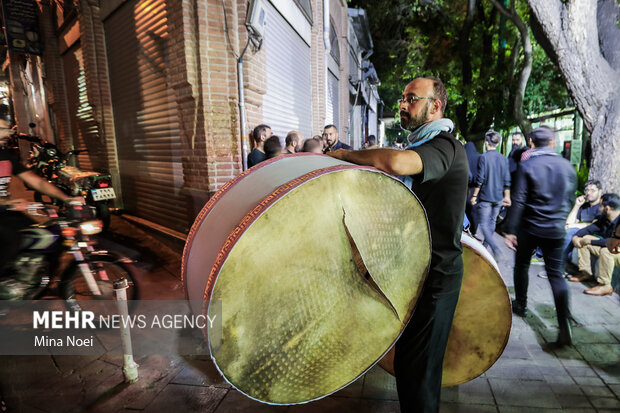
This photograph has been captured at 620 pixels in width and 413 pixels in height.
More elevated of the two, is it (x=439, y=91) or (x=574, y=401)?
(x=439, y=91)

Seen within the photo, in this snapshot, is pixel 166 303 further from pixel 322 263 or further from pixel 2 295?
pixel 322 263

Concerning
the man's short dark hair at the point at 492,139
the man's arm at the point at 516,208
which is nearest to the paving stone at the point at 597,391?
the man's arm at the point at 516,208

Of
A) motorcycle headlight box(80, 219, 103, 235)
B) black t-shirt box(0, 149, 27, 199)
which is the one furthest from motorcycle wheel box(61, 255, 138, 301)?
black t-shirt box(0, 149, 27, 199)

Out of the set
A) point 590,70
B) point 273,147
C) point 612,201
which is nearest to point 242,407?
point 273,147

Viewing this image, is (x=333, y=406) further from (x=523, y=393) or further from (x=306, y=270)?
(x=306, y=270)

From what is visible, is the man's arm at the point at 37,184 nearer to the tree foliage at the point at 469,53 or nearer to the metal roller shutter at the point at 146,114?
the metal roller shutter at the point at 146,114

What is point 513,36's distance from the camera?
579 inches

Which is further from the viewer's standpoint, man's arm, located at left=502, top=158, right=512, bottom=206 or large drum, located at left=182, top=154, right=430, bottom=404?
man's arm, located at left=502, top=158, right=512, bottom=206

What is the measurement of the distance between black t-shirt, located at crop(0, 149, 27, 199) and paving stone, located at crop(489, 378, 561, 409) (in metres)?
4.85

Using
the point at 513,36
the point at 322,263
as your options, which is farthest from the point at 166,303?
the point at 513,36

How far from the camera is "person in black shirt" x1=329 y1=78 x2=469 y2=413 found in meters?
1.87

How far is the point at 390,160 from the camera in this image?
1.60 m

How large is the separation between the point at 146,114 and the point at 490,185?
6.61m

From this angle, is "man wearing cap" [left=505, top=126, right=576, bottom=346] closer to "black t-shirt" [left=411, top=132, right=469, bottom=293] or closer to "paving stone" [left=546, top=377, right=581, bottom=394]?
"paving stone" [left=546, top=377, right=581, bottom=394]
